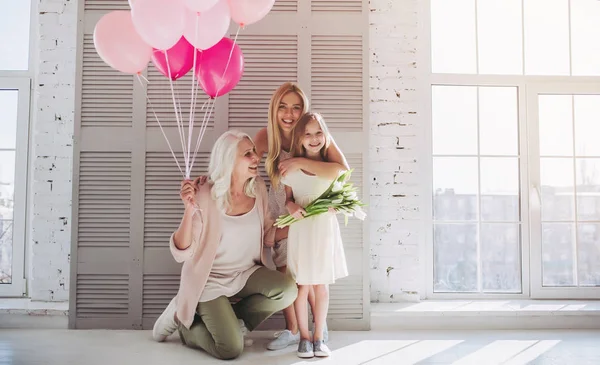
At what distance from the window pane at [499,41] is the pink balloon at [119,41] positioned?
2542 millimetres

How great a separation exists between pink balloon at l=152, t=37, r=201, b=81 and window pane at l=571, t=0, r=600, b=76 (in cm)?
293

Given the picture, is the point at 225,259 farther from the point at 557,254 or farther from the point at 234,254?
the point at 557,254

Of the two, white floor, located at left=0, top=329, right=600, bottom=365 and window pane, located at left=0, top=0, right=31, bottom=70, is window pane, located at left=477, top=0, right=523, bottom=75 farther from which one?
window pane, located at left=0, top=0, right=31, bottom=70

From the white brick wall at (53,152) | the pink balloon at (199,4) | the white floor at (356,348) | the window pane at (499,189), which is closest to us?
the pink balloon at (199,4)

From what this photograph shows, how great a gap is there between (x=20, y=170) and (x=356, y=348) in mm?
2740

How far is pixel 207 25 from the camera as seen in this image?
2.40 meters

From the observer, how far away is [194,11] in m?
2.34

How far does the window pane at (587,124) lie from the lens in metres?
3.75

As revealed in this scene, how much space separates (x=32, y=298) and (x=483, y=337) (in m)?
3.05

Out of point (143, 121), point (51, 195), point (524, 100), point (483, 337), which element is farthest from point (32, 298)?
point (524, 100)

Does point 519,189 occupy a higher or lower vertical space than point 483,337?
higher

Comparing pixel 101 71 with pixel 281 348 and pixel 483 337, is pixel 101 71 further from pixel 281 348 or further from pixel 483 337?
pixel 483 337

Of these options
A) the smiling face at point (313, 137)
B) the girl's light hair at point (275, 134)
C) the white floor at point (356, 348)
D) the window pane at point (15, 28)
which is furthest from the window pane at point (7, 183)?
the smiling face at point (313, 137)

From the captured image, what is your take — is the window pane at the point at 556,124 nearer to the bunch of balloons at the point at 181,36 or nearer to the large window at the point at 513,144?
the large window at the point at 513,144
